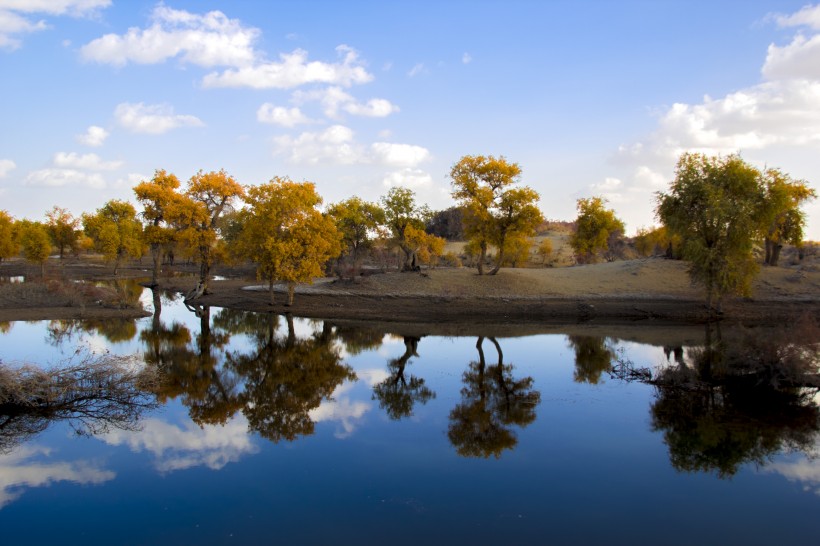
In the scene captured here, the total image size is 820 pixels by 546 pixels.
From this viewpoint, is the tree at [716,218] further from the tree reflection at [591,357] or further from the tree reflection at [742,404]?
the tree reflection at [742,404]

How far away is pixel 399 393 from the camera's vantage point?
17.9 metres

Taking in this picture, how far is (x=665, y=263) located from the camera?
44906 mm

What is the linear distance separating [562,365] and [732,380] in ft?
18.7

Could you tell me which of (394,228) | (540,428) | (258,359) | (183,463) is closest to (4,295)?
(258,359)

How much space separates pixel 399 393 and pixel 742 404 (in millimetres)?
10107

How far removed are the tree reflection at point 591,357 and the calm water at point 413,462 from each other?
16 cm

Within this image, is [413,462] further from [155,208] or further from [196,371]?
[155,208]

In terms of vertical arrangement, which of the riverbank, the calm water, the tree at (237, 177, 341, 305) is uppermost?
the tree at (237, 177, 341, 305)

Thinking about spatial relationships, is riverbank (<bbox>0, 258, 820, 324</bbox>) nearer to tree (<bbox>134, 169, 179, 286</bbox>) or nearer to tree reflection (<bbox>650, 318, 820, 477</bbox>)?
tree (<bbox>134, 169, 179, 286</bbox>)

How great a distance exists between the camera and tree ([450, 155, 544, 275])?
40781 millimetres

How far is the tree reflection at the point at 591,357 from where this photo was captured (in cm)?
1983

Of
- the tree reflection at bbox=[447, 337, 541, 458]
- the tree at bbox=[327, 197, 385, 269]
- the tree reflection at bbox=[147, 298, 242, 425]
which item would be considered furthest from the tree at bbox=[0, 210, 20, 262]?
the tree reflection at bbox=[447, 337, 541, 458]

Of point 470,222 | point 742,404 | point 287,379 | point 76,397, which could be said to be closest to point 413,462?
point 287,379

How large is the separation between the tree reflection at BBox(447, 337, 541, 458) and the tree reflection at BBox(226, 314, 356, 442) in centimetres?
395
